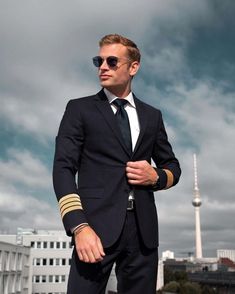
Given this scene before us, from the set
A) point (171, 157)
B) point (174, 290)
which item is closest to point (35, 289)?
point (174, 290)

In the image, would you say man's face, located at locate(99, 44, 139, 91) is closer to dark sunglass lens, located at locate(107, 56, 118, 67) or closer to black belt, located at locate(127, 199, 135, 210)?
dark sunglass lens, located at locate(107, 56, 118, 67)

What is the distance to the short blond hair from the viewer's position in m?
4.26

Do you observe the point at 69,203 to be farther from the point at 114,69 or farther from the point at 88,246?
the point at 114,69

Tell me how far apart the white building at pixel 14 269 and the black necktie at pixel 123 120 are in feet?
202

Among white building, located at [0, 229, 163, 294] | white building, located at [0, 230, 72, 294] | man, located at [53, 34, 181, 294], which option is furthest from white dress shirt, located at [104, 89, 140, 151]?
white building, located at [0, 230, 72, 294]

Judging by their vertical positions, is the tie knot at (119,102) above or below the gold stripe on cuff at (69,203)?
above

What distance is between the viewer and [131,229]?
3844mm

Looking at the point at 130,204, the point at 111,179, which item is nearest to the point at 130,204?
the point at 130,204

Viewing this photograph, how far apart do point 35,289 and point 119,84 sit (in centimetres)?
8818

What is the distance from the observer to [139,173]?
3.91 metres

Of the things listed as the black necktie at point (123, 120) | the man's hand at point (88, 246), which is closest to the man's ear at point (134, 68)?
the black necktie at point (123, 120)

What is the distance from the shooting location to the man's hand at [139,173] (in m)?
3.90

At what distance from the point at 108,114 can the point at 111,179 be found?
0.64 m

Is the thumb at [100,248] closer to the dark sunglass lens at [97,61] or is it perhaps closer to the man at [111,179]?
the man at [111,179]
